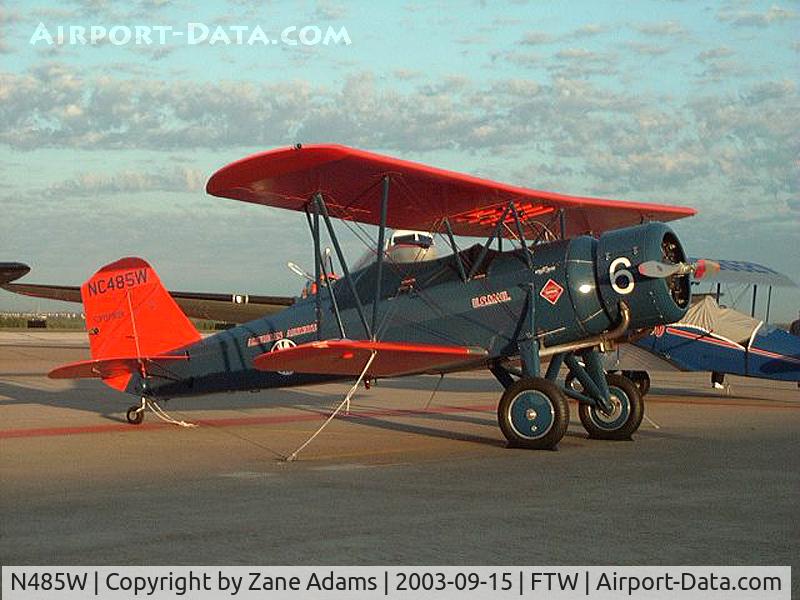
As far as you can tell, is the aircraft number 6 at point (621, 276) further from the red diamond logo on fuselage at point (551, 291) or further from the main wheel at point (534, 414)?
the main wheel at point (534, 414)

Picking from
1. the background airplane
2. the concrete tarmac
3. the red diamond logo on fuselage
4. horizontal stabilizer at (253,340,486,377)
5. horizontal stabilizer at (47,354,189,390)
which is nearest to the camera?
the concrete tarmac

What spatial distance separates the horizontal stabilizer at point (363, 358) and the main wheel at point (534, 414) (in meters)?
0.68

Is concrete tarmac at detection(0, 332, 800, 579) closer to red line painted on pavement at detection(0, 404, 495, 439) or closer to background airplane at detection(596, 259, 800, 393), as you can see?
red line painted on pavement at detection(0, 404, 495, 439)

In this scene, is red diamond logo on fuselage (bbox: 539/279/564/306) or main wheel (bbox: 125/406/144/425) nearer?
red diamond logo on fuselage (bbox: 539/279/564/306)

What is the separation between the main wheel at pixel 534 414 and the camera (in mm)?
10469

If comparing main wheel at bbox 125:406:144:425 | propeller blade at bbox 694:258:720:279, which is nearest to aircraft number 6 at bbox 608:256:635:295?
propeller blade at bbox 694:258:720:279

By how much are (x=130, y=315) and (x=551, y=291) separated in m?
5.56

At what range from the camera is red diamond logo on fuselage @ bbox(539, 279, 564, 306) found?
36.2ft

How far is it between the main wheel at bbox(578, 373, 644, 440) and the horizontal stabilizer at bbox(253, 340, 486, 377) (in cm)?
169

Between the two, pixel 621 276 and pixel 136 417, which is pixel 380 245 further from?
pixel 136 417

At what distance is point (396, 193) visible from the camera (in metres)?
11.9

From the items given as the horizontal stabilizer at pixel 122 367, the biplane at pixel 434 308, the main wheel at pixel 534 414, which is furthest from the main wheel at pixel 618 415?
the horizontal stabilizer at pixel 122 367

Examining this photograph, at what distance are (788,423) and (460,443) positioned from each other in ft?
17.7

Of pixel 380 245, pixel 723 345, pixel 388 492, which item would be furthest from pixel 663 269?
pixel 723 345
